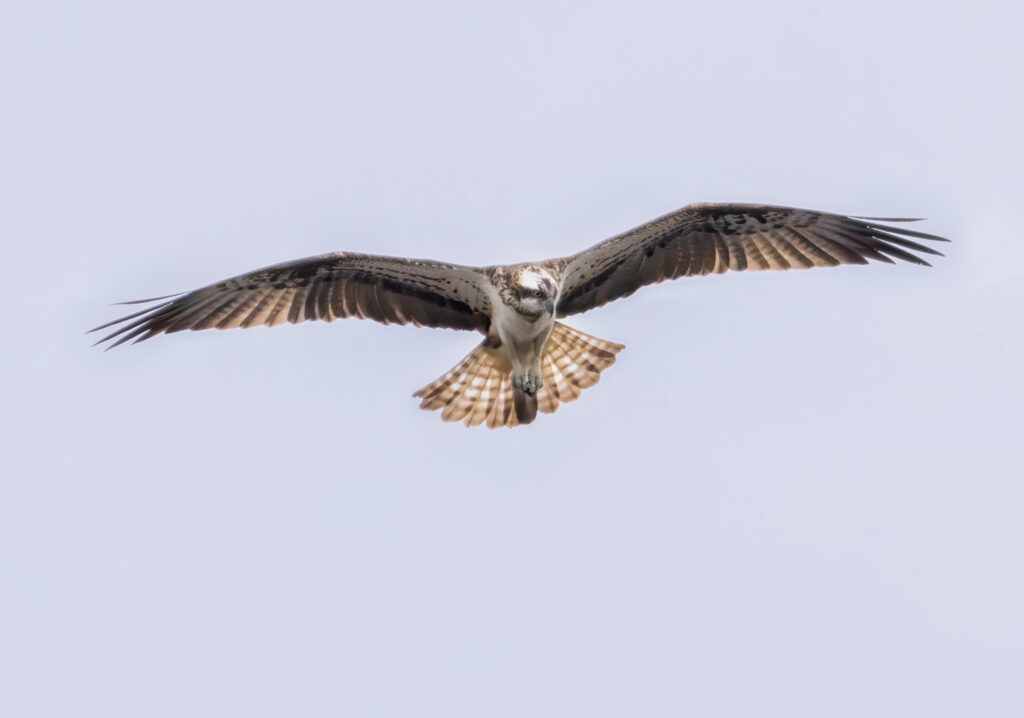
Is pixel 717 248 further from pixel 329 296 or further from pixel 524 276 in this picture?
pixel 329 296

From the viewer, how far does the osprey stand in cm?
1035

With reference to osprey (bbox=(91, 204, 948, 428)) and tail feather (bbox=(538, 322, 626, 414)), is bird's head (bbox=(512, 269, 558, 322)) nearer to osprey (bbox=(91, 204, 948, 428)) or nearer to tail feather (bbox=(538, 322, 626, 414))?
osprey (bbox=(91, 204, 948, 428))

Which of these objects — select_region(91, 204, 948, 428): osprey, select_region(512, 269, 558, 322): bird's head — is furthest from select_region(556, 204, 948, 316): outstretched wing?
select_region(512, 269, 558, 322): bird's head

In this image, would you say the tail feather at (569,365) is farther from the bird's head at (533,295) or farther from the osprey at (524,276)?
the bird's head at (533,295)

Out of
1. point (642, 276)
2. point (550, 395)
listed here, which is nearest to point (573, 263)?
point (642, 276)

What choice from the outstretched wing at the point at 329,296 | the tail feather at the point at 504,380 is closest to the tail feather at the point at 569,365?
the tail feather at the point at 504,380

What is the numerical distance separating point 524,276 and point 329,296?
1.68 meters

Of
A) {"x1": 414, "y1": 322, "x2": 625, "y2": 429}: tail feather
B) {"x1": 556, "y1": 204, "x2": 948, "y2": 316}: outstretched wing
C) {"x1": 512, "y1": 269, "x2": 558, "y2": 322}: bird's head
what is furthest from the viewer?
{"x1": 414, "y1": 322, "x2": 625, "y2": 429}: tail feather

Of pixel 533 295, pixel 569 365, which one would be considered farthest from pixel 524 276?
pixel 569 365

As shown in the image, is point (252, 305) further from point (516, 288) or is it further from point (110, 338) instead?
point (516, 288)

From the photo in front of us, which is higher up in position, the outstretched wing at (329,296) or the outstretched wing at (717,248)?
the outstretched wing at (717,248)

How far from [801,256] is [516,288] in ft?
7.81

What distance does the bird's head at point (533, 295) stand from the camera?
995cm

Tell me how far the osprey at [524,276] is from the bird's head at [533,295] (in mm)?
16
